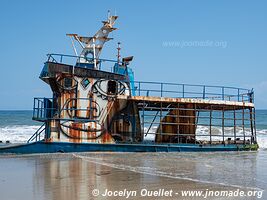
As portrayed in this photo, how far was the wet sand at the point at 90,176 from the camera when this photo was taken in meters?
9.05

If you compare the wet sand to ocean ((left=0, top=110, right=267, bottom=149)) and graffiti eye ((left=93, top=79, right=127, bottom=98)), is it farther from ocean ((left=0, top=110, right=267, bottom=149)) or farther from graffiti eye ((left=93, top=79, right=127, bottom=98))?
ocean ((left=0, top=110, right=267, bottom=149))

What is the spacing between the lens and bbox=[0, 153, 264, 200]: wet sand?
9055 millimetres

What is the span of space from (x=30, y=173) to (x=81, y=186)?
2.87 m

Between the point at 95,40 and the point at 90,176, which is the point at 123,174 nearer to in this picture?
the point at 90,176

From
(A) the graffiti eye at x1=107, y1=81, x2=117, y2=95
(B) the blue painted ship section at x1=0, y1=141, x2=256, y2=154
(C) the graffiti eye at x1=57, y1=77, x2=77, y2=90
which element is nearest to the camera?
(B) the blue painted ship section at x1=0, y1=141, x2=256, y2=154

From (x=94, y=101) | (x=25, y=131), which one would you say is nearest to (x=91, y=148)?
(x=94, y=101)

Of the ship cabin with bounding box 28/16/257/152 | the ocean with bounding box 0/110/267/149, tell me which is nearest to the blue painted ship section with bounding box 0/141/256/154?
the ship cabin with bounding box 28/16/257/152

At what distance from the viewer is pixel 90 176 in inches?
433

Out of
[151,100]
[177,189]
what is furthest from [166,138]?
[177,189]

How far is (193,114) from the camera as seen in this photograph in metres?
19.6

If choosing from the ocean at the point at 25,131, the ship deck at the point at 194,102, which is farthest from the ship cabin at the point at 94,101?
the ocean at the point at 25,131

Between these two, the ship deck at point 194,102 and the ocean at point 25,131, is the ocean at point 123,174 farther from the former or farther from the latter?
the ocean at point 25,131

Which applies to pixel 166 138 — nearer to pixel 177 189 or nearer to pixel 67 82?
pixel 67 82

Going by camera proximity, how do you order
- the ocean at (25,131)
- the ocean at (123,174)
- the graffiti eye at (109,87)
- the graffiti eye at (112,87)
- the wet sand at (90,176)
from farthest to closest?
the ocean at (25,131) < the graffiti eye at (112,87) < the graffiti eye at (109,87) < the ocean at (123,174) < the wet sand at (90,176)
